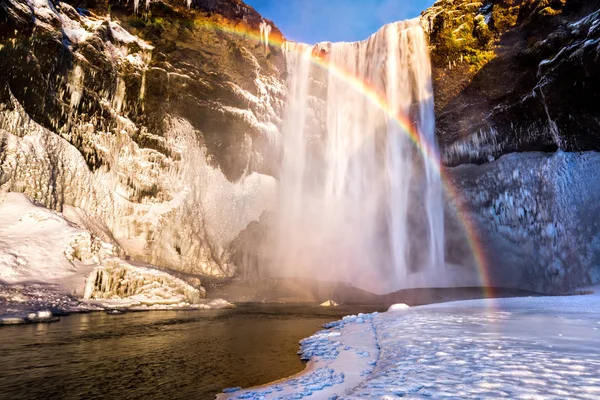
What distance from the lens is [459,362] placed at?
16.3ft

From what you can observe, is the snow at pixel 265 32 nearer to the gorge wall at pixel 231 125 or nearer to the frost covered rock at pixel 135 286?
the gorge wall at pixel 231 125

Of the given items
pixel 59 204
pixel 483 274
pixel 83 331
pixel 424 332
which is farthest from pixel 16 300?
pixel 483 274

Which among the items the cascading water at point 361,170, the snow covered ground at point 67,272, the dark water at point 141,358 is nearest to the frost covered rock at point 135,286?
the snow covered ground at point 67,272

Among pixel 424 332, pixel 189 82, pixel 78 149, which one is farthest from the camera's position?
pixel 189 82

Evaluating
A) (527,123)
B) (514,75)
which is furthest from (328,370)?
(514,75)

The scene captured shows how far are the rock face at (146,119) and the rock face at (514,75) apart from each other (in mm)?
14221

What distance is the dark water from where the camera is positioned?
230 inches

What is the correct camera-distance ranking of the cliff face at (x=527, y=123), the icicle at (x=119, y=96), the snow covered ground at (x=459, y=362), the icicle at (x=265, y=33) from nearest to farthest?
the snow covered ground at (x=459, y=362) → the cliff face at (x=527, y=123) → the icicle at (x=119, y=96) → the icicle at (x=265, y=33)

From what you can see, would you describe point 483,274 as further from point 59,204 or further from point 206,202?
point 59,204

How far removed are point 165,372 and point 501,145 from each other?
2745cm

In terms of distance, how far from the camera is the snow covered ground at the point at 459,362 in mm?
3779

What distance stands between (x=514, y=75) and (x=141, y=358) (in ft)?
88.9

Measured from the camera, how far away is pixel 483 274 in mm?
33219

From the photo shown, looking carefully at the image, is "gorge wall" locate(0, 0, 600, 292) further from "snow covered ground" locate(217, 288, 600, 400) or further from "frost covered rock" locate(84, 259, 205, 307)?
"snow covered ground" locate(217, 288, 600, 400)
